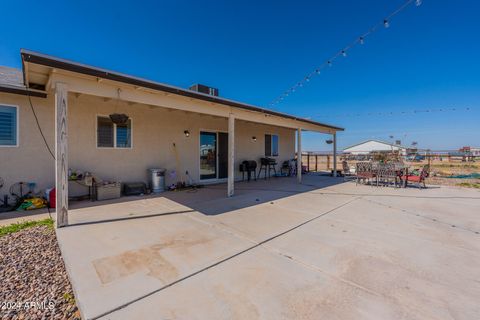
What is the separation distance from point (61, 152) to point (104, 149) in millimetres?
2603

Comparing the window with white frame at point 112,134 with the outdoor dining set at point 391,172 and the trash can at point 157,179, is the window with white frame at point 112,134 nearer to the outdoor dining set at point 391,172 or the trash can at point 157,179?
the trash can at point 157,179

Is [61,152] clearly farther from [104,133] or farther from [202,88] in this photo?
[202,88]

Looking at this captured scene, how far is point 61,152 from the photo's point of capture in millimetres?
3531

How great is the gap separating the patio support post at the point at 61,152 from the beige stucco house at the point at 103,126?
13 millimetres

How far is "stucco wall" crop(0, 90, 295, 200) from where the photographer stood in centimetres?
490

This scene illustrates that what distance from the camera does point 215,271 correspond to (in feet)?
7.58

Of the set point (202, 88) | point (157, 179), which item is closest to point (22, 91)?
point (157, 179)

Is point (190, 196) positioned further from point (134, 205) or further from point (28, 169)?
point (28, 169)

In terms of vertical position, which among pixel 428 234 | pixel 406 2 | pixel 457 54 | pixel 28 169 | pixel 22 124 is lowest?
pixel 428 234

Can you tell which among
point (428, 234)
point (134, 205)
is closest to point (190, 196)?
point (134, 205)

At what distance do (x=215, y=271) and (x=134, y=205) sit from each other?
351cm

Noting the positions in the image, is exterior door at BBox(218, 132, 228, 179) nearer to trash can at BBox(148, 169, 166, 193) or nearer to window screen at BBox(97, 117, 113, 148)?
trash can at BBox(148, 169, 166, 193)

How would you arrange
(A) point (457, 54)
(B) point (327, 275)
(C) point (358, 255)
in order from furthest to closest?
(A) point (457, 54) → (C) point (358, 255) → (B) point (327, 275)

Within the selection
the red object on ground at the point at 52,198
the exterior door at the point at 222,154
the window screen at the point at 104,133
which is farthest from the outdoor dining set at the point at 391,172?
the red object on ground at the point at 52,198
